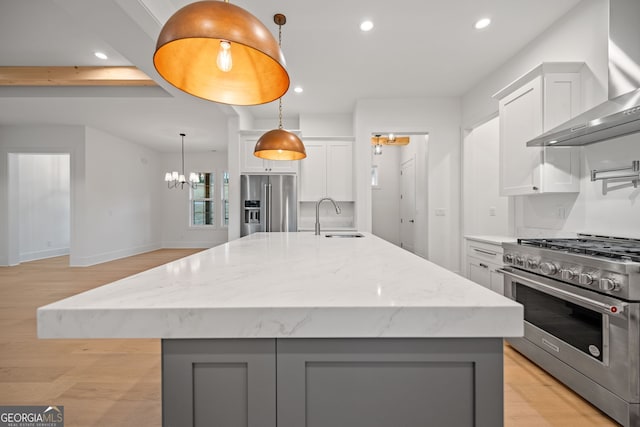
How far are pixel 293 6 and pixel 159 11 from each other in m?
1.08

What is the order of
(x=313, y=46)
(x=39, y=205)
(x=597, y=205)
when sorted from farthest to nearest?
1. (x=39, y=205)
2. (x=313, y=46)
3. (x=597, y=205)

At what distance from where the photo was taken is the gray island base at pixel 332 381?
0.73m

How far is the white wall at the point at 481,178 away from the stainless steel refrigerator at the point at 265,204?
2609 mm

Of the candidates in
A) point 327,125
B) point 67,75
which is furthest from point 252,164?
point 67,75

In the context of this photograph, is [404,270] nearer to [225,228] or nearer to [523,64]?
[523,64]

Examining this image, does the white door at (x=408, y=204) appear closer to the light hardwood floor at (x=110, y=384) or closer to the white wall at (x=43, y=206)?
the light hardwood floor at (x=110, y=384)

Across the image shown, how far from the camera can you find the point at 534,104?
2617 millimetres

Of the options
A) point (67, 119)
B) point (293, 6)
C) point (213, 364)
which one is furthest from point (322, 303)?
point (67, 119)

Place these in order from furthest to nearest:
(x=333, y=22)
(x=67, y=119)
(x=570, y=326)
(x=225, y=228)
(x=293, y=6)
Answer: (x=225, y=228)
(x=67, y=119)
(x=333, y=22)
(x=293, y=6)
(x=570, y=326)

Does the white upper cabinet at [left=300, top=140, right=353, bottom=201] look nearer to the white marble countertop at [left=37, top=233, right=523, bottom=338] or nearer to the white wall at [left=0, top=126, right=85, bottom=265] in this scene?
the white marble countertop at [left=37, top=233, right=523, bottom=338]

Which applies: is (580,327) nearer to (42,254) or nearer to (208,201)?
(208,201)

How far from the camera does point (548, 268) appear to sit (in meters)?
2.00

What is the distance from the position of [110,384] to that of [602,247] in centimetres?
329

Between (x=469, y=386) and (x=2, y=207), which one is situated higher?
(x=2, y=207)
